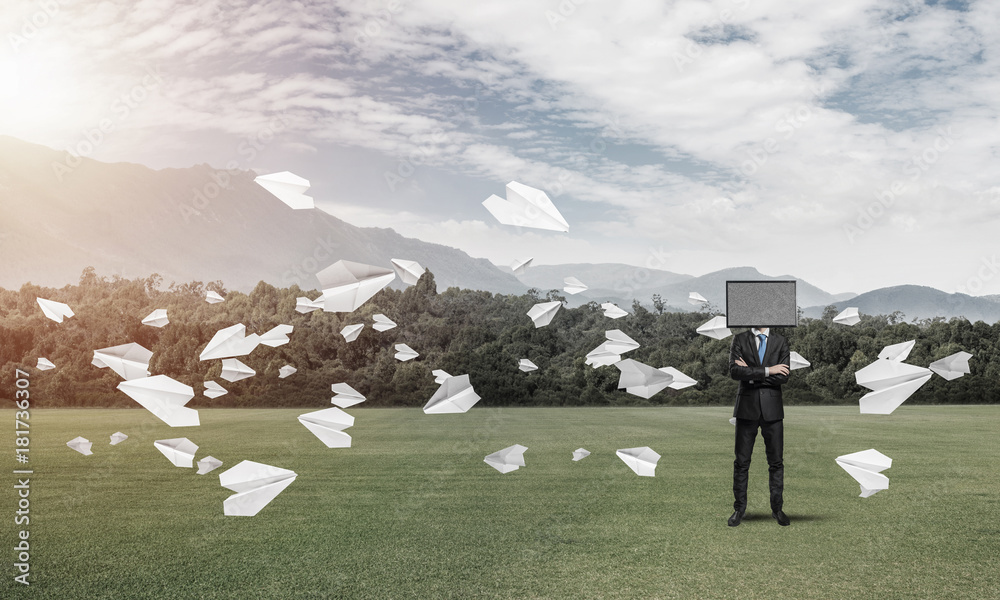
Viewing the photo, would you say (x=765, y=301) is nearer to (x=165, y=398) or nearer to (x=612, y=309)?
(x=612, y=309)

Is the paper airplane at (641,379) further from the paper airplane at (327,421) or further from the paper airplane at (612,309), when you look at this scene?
the paper airplane at (327,421)

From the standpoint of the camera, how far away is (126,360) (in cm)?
809

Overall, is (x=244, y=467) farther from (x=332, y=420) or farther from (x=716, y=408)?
(x=716, y=408)

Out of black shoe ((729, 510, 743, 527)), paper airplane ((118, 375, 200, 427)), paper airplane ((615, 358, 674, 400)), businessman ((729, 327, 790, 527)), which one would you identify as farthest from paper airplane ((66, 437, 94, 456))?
businessman ((729, 327, 790, 527))

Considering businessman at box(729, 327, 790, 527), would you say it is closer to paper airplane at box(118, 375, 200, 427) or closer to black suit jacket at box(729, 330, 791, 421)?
black suit jacket at box(729, 330, 791, 421)

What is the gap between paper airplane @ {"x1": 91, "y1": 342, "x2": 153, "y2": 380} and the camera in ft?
26.3

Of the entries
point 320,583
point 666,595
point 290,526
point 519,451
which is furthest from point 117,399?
point 666,595

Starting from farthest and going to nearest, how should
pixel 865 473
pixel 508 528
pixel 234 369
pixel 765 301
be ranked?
1. pixel 234 369
2. pixel 865 473
3. pixel 508 528
4. pixel 765 301

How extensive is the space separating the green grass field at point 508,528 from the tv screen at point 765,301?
2.24 metres

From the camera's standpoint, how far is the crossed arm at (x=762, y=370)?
23.3ft

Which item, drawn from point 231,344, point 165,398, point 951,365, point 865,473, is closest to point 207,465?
point 231,344

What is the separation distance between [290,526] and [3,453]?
31.2 ft

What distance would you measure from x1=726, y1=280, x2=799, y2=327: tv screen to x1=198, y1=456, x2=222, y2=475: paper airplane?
8607 mm

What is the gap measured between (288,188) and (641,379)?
5.12m
